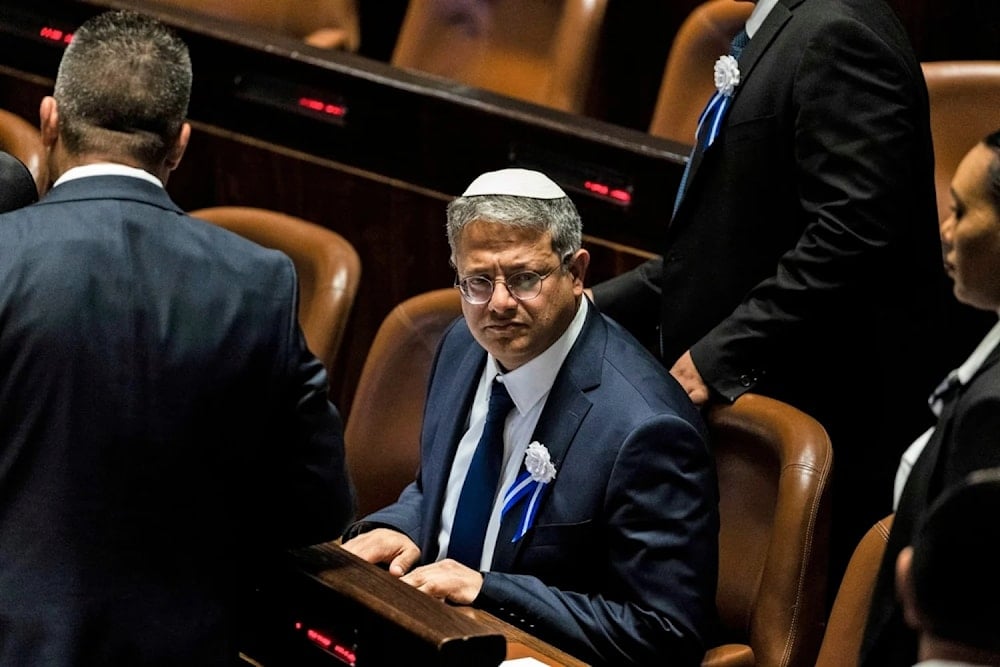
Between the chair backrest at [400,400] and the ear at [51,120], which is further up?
the ear at [51,120]

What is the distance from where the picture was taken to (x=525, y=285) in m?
1.77

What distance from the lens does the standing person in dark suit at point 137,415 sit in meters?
1.36

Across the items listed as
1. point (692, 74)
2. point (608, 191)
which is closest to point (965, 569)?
point (608, 191)

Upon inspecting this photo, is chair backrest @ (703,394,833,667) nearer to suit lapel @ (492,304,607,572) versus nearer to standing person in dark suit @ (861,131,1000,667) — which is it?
suit lapel @ (492,304,607,572)

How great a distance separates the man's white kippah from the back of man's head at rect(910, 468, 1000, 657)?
99 cm

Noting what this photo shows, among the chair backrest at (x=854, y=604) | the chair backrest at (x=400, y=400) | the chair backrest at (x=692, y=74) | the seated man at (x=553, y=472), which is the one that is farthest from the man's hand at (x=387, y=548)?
the chair backrest at (x=692, y=74)

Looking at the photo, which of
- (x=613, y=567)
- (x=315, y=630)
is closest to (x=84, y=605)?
(x=315, y=630)

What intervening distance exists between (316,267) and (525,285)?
0.57 meters

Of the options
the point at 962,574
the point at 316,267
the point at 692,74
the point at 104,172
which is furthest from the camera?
the point at 692,74

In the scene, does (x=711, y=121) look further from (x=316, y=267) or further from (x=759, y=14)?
(x=316, y=267)

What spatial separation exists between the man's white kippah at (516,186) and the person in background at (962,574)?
3.22ft

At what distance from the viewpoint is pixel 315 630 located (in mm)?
1383

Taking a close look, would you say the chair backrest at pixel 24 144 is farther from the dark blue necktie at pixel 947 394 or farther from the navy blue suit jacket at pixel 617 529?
the dark blue necktie at pixel 947 394

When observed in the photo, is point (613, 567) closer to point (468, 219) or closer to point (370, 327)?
point (468, 219)
